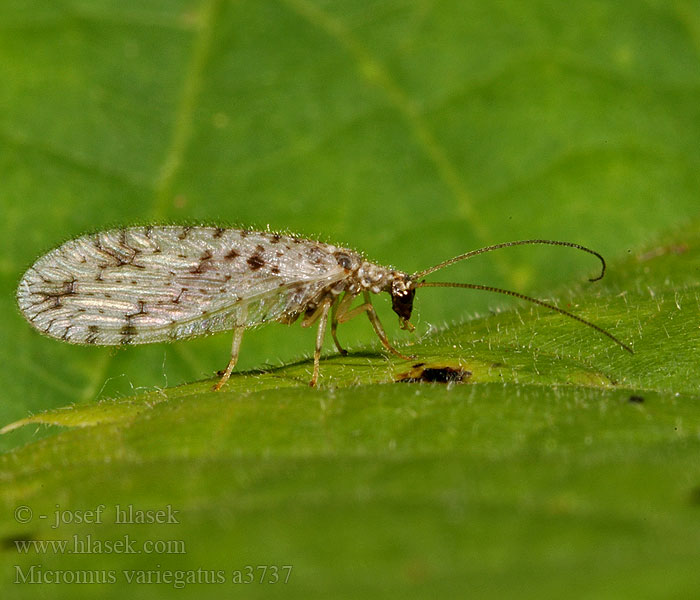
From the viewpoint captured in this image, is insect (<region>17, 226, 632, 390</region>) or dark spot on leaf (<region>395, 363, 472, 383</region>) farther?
insect (<region>17, 226, 632, 390</region>)

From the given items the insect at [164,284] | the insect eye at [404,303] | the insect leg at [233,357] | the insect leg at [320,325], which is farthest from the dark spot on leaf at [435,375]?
the insect eye at [404,303]

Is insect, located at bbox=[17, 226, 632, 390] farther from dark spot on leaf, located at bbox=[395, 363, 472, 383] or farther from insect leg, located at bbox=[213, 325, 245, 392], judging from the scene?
dark spot on leaf, located at bbox=[395, 363, 472, 383]

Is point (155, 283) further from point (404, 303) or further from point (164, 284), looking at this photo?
point (404, 303)

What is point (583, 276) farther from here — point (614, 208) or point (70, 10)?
point (70, 10)

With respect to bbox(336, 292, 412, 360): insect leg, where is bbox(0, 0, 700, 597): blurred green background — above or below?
above

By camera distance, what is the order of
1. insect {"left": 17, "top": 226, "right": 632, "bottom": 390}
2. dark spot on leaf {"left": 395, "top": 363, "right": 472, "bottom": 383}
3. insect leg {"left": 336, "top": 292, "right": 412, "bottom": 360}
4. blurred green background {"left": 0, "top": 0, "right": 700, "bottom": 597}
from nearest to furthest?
dark spot on leaf {"left": 395, "top": 363, "right": 472, "bottom": 383}, insect {"left": 17, "top": 226, "right": 632, "bottom": 390}, insect leg {"left": 336, "top": 292, "right": 412, "bottom": 360}, blurred green background {"left": 0, "top": 0, "right": 700, "bottom": 597}

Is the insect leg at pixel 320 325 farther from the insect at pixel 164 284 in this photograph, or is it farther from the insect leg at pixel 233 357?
the insect leg at pixel 233 357

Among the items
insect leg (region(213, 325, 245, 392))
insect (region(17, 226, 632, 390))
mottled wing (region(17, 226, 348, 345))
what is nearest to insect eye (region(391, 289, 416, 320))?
insect (region(17, 226, 632, 390))
